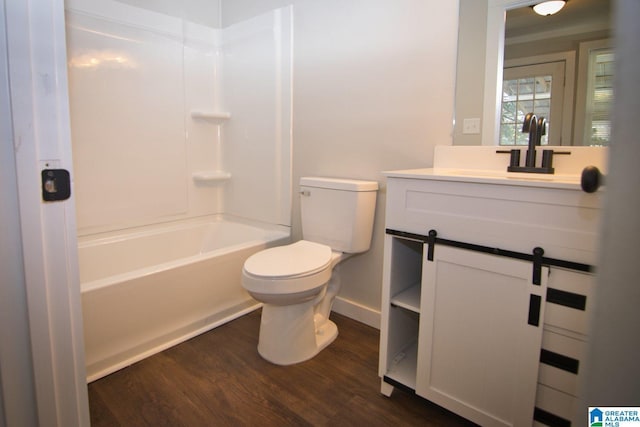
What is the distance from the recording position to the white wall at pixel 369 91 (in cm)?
183

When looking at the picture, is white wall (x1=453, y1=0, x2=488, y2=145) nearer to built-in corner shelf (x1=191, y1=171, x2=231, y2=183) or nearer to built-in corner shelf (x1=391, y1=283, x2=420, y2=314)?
built-in corner shelf (x1=391, y1=283, x2=420, y2=314)

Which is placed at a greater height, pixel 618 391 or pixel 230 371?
pixel 618 391

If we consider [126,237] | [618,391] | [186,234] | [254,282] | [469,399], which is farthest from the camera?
[186,234]

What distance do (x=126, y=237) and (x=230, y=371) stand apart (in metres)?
1.24

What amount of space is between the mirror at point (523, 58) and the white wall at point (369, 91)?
A: 3.3 inches

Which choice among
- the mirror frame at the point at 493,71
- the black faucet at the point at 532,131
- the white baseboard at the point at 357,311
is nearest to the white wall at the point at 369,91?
the white baseboard at the point at 357,311

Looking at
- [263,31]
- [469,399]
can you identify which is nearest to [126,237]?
[263,31]

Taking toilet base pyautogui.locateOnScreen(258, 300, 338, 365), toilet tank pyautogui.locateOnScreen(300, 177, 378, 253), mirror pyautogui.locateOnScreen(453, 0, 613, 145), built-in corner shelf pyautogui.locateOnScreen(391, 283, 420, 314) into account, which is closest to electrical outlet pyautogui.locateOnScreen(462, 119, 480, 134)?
mirror pyautogui.locateOnScreen(453, 0, 613, 145)

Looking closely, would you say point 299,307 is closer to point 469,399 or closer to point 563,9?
point 469,399

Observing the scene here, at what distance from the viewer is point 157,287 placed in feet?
6.14

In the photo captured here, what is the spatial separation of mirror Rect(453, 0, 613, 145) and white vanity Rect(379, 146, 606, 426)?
146 millimetres

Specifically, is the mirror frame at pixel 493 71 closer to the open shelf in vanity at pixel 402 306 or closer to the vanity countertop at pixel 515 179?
the vanity countertop at pixel 515 179

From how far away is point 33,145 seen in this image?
74cm

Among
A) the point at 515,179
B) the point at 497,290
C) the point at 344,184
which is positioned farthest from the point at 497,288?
the point at 344,184
